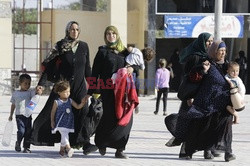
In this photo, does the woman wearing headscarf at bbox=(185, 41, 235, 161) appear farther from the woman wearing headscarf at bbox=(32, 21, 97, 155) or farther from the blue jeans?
the blue jeans

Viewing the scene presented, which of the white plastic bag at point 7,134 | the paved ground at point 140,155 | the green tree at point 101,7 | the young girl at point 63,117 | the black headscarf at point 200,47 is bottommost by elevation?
the paved ground at point 140,155

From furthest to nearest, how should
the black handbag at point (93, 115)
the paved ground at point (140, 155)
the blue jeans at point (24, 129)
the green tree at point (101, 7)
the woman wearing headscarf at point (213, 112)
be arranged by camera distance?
1. the green tree at point (101, 7)
2. the blue jeans at point (24, 129)
3. the black handbag at point (93, 115)
4. the woman wearing headscarf at point (213, 112)
5. the paved ground at point (140, 155)

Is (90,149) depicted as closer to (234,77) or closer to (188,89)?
(188,89)

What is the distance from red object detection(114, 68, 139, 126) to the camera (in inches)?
453

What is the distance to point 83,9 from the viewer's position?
34.8 meters

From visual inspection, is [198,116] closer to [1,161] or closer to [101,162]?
[101,162]

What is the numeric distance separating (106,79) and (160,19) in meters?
18.8

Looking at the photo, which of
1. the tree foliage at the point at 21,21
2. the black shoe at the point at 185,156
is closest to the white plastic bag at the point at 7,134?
the black shoe at the point at 185,156

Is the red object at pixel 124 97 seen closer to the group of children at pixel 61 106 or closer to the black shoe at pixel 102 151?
the group of children at pixel 61 106

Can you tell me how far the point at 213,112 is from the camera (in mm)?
11234

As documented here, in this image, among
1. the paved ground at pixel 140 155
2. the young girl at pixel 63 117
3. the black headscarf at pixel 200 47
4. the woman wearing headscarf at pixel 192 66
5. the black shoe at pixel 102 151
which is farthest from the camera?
the black shoe at pixel 102 151

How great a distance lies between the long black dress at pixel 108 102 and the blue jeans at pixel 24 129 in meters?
1.06

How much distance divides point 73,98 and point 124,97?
0.77 metres

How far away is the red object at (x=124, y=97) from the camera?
37.8 feet
